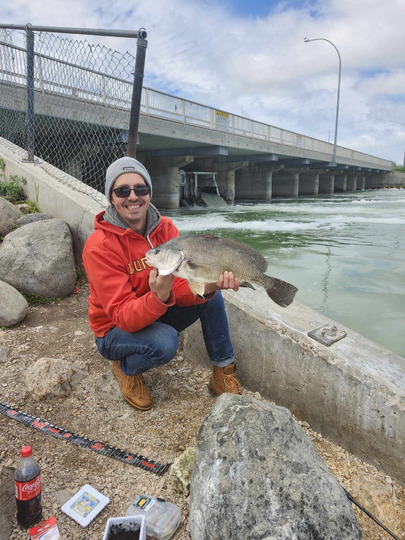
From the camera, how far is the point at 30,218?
17.4ft

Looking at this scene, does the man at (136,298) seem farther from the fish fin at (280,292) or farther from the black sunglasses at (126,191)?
the fish fin at (280,292)

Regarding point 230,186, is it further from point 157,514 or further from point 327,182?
point 157,514

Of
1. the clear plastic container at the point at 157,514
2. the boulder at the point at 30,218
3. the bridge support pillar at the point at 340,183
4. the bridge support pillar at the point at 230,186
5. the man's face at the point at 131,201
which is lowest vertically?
the clear plastic container at the point at 157,514

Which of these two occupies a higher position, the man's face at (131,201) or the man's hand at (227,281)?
the man's face at (131,201)

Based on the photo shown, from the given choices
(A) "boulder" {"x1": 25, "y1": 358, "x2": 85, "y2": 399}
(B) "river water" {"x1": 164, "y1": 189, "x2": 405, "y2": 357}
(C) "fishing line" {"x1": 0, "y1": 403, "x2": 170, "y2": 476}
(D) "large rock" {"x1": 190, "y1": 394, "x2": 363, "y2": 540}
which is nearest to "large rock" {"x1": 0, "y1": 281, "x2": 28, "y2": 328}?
(A) "boulder" {"x1": 25, "y1": 358, "x2": 85, "y2": 399}

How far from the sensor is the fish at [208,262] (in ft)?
7.57

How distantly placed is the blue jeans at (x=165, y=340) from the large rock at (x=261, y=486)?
2.54 ft

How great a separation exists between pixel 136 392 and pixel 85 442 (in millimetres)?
521

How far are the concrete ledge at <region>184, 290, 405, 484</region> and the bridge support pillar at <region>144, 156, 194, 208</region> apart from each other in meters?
21.9

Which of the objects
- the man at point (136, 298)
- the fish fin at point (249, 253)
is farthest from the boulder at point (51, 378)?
the fish fin at point (249, 253)

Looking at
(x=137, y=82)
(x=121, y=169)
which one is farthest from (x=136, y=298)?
(x=137, y=82)

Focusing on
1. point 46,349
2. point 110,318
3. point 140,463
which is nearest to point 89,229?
point 46,349

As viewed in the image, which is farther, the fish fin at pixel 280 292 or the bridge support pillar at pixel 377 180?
the bridge support pillar at pixel 377 180

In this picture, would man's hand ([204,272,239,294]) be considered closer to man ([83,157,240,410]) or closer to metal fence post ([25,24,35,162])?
man ([83,157,240,410])
